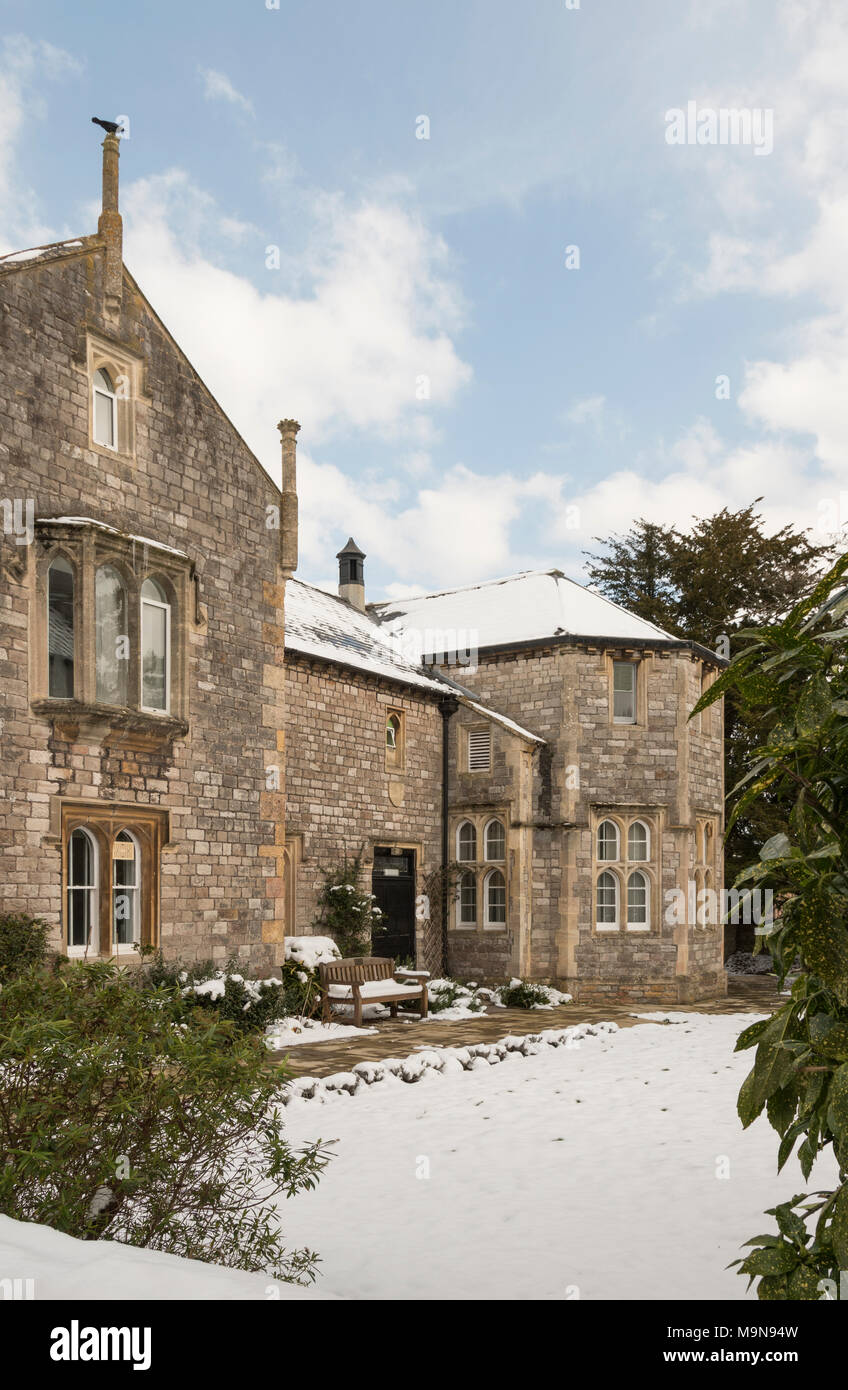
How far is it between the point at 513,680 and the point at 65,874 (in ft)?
34.5

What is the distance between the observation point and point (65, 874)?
11.5 meters

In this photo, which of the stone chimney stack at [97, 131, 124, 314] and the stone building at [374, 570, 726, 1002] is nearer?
the stone chimney stack at [97, 131, 124, 314]

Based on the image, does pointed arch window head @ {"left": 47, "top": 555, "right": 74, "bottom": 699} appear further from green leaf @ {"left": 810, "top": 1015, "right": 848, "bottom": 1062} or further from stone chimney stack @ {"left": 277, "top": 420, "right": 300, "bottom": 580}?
green leaf @ {"left": 810, "top": 1015, "right": 848, "bottom": 1062}

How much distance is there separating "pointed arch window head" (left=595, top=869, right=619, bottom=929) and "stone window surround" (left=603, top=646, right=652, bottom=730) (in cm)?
266

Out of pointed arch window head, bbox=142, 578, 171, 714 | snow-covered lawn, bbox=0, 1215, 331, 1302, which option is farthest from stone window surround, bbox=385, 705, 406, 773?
snow-covered lawn, bbox=0, 1215, 331, 1302

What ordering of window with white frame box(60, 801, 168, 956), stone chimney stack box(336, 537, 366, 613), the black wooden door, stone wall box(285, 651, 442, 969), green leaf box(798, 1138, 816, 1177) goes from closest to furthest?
green leaf box(798, 1138, 816, 1177)
window with white frame box(60, 801, 168, 956)
stone wall box(285, 651, 442, 969)
the black wooden door
stone chimney stack box(336, 537, 366, 613)

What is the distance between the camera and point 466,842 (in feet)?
65.4

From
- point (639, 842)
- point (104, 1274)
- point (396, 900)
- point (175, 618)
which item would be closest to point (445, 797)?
point (396, 900)

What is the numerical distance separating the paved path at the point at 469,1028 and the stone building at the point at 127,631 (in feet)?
6.38

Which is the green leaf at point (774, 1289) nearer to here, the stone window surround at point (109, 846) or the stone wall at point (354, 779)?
the stone window surround at point (109, 846)

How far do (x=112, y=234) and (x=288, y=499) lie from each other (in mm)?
3934

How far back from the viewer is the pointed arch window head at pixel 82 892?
11594 millimetres

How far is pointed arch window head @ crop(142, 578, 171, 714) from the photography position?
12.3 metres

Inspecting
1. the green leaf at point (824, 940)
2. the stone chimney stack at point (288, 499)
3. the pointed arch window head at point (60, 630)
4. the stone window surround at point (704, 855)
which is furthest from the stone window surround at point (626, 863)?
the green leaf at point (824, 940)
